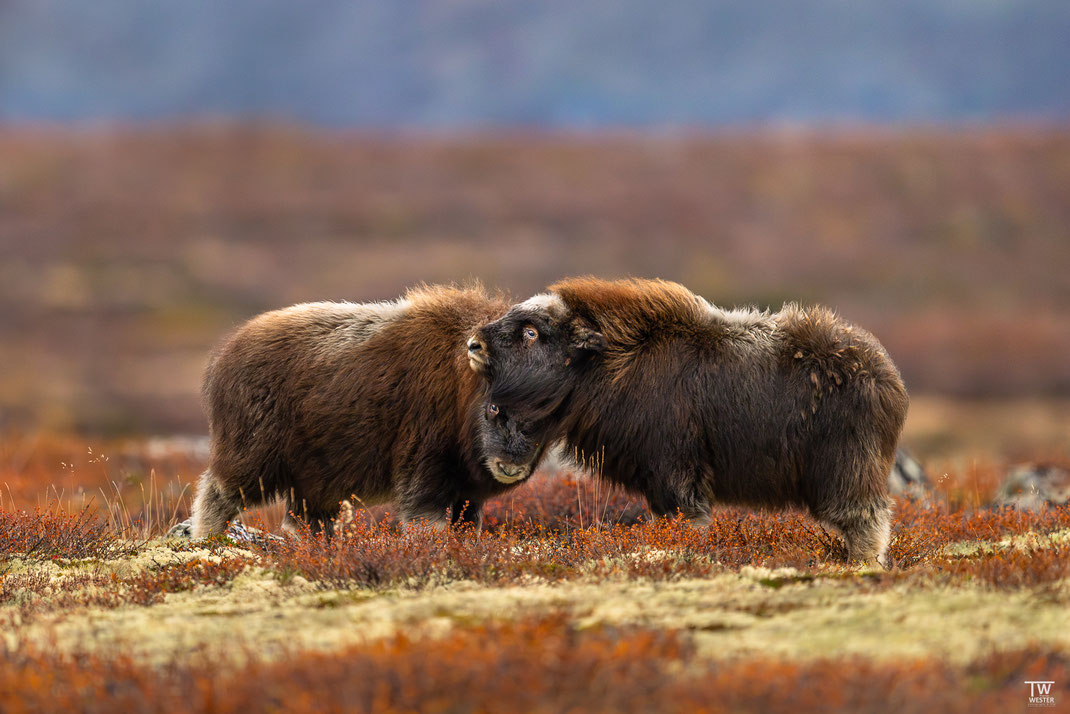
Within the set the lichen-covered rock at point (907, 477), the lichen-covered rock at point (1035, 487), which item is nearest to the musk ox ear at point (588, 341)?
the lichen-covered rock at point (1035, 487)

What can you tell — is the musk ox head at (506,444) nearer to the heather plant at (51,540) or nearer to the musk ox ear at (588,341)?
the musk ox ear at (588,341)

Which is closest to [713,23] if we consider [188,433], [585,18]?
[585,18]

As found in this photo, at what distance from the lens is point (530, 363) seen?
636 cm

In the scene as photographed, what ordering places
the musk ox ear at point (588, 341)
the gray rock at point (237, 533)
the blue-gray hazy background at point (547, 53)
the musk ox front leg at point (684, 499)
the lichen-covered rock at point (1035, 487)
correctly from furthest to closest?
1. the blue-gray hazy background at point (547, 53)
2. the lichen-covered rock at point (1035, 487)
3. the gray rock at point (237, 533)
4. the musk ox ear at point (588, 341)
5. the musk ox front leg at point (684, 499)

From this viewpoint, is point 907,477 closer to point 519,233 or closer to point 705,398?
point 705,398

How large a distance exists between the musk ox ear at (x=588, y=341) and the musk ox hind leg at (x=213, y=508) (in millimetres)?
2528

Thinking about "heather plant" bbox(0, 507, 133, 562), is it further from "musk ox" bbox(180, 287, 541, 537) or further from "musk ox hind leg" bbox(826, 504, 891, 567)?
"musk ox hind leg" bbox(826, 504, 891, 567)

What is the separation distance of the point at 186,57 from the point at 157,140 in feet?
407

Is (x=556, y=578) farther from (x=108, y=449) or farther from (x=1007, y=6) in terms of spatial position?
(x=1007, y=6)

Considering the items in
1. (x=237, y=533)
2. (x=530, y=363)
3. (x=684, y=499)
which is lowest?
(x=237, y=533)

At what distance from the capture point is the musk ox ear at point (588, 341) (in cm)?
635

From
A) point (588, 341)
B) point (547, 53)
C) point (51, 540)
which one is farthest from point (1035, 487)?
point (547, 53)

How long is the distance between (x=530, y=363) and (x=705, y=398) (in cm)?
102

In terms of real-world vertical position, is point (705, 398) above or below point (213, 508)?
above
